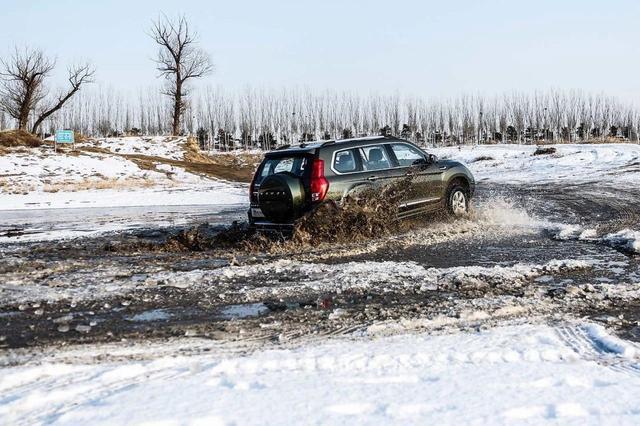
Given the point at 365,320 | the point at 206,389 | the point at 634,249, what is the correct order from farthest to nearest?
the point at 634,249, the point at 365,320, the point at 206,389

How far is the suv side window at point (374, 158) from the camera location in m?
9.45

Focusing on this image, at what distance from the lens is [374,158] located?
962cm

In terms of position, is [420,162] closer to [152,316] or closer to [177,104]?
[152,316]

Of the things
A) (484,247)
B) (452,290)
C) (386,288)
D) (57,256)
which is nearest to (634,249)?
(484,247)

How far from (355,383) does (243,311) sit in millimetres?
1985

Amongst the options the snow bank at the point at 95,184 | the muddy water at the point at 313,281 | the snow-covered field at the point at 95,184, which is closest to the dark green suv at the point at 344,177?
the muddy water at the point at 313,281

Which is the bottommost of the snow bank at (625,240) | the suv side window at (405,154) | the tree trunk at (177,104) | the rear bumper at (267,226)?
the snow bank at (625,240)

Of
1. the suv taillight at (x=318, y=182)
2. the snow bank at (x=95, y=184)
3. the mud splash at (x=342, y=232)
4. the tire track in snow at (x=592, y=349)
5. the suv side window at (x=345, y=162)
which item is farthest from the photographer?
the snow bank at (x=95, y=184)

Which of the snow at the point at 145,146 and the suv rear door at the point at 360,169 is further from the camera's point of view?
the snow at the point at 145,146

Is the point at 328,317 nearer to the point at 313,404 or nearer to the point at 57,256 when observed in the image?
the point at 313,404

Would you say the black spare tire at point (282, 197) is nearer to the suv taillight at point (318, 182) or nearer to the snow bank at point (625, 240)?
the suv taillight at point (318, 182)

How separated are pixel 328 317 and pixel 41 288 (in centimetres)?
319

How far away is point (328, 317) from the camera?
4.81 metres

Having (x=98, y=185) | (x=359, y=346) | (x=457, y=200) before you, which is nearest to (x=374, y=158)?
(x=457, y=200)
